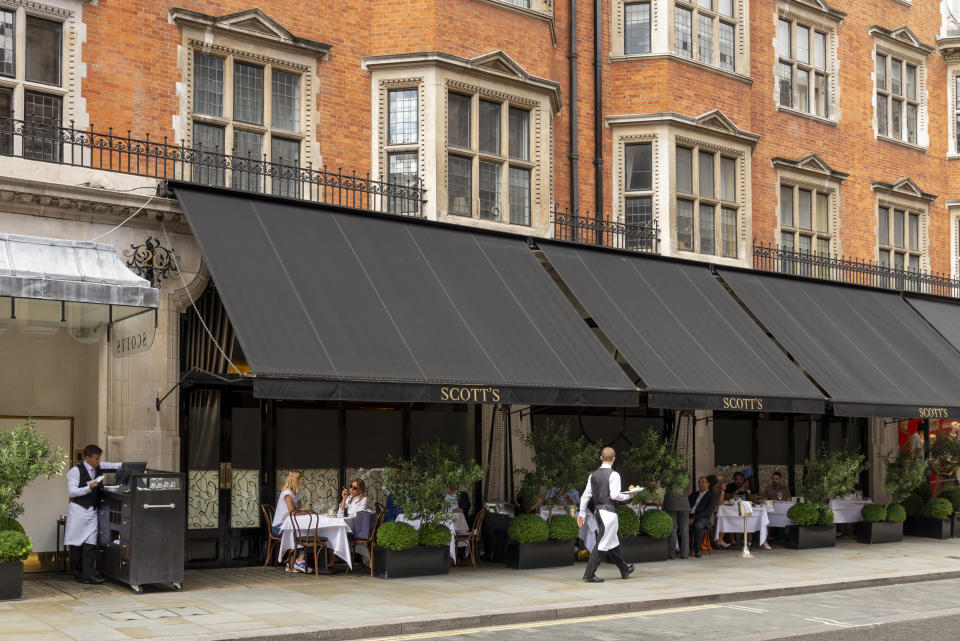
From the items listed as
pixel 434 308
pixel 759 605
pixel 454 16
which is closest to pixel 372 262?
pixel 434 308

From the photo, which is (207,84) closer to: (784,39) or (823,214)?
(784,39)

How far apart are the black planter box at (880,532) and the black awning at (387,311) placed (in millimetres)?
7599

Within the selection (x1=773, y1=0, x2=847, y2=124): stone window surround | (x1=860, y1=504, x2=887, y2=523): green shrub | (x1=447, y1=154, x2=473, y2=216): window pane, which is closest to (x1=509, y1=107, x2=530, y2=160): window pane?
(x1=447, y1=154, x2=473, y2=216): window pane

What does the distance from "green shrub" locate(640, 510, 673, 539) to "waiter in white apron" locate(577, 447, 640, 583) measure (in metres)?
2.11

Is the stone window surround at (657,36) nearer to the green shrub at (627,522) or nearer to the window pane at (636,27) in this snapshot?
the window pane at (636,27)

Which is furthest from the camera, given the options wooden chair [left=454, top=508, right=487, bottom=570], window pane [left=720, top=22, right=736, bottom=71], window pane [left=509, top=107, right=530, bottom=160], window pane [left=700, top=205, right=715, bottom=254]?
window pane [left=720, top=22, right=736, bottom=71]

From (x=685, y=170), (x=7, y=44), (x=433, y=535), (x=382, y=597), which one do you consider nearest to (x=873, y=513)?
(x=685, y=170)

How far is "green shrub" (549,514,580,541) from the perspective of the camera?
16.2m

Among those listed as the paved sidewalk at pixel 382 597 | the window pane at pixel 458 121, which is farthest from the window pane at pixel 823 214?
the window pane at pixel 458 121

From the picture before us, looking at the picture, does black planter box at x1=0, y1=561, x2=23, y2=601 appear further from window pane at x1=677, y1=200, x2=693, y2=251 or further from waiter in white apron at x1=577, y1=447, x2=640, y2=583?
window pane at x1=677, y1=200, x2=693, y2=251

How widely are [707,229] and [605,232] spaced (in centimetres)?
247

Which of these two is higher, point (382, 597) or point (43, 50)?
point (43, 50)

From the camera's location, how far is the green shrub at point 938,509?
21984 millimetres

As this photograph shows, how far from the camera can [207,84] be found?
632 inches
